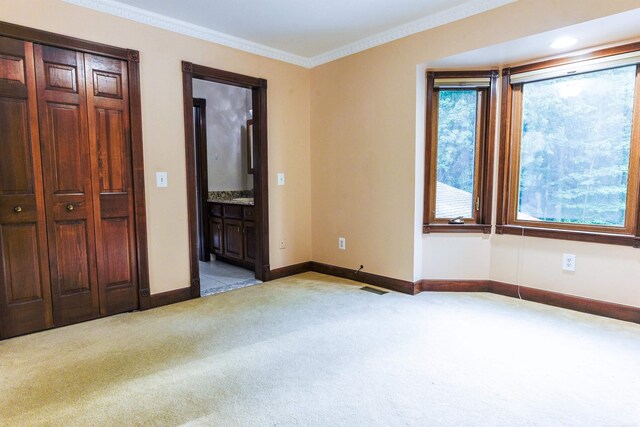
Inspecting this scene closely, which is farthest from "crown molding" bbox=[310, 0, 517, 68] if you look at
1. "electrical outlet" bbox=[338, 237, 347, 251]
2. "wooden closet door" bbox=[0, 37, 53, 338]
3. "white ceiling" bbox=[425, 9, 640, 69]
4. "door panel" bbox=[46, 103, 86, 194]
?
"wooden closet door" bbox=[0, 37, 53, 338]

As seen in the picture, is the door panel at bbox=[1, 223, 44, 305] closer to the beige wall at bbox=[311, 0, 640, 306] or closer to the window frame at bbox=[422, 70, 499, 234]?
the beige wall at bbox=[311, 0, 640, 306]

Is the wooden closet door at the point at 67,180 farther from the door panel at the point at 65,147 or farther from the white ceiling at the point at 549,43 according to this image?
the white ceiling at the point at 549,43

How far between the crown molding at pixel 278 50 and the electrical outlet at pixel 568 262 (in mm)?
2104

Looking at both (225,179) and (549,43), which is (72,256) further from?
(549,43)

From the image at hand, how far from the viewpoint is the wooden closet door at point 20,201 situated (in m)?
2.49

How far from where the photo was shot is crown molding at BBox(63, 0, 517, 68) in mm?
2834

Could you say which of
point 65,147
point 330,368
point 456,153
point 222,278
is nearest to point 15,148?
point 65,147

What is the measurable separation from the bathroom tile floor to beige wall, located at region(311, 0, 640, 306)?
93 cm

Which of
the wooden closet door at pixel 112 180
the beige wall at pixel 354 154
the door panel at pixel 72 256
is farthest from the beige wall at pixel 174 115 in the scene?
the door panel at pixel 72 256

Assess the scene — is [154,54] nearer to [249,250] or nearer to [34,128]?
[34,128]

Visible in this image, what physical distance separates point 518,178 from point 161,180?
128 inches

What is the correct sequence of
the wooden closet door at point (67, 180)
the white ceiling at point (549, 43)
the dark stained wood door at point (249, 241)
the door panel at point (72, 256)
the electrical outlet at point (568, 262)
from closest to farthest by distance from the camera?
1. the white ceiling at point (549, 43)
2. the wooden closet door at point (67, 180)
3. the door panel at point (72, 256)
4. the electrical outlet at point (568, 262)
5. the dark stained wood door at point (249, 241)

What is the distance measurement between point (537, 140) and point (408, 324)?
2.06 metres

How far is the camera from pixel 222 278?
165 inches
